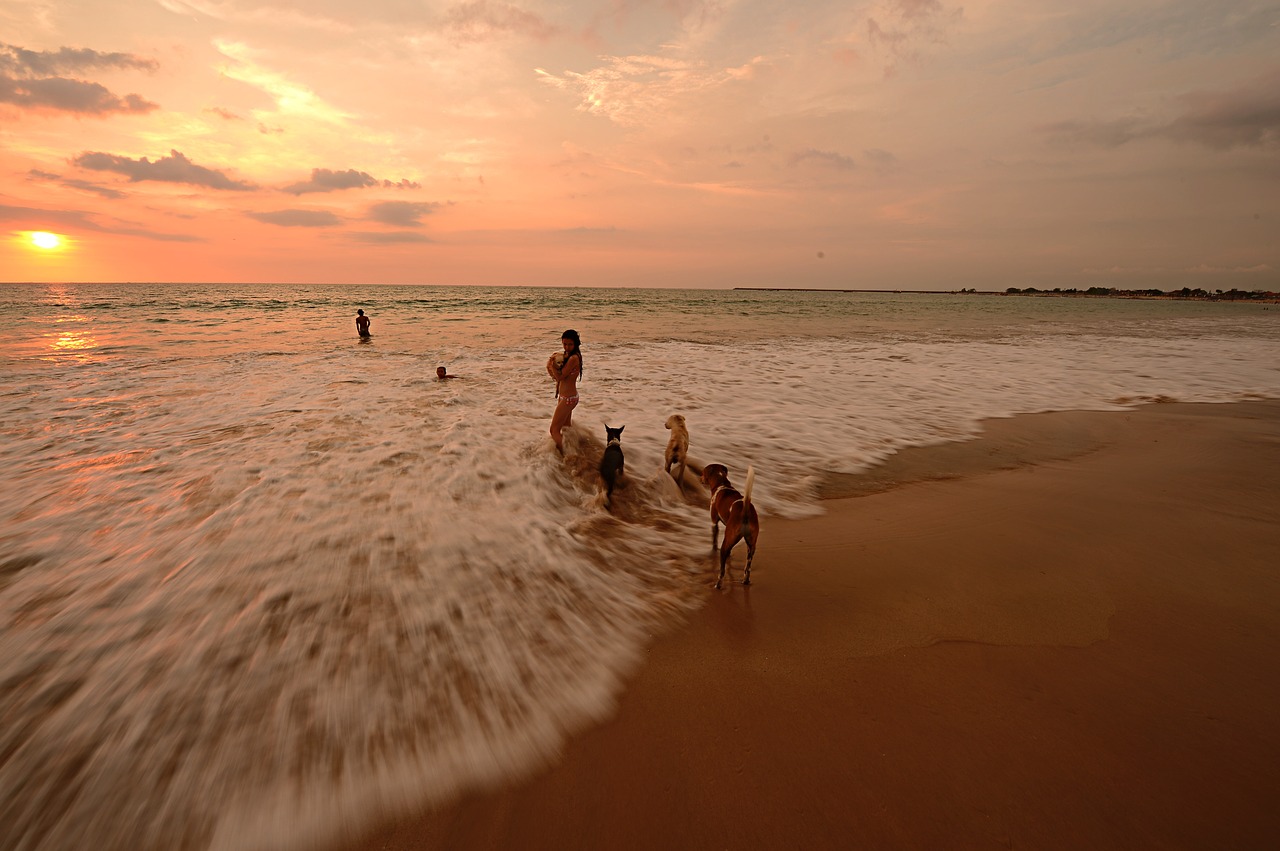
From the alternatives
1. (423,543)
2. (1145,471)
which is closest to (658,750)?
(423,543)

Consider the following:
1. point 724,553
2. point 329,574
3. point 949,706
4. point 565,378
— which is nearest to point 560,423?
point 565,378

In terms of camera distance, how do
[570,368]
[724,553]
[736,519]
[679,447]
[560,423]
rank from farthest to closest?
[560,423] < [570,368] < [679,447] < [724,553] < [736,519]

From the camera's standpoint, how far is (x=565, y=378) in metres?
7.24

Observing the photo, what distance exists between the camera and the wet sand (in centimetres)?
235

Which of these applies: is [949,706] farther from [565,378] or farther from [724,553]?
[565,378]

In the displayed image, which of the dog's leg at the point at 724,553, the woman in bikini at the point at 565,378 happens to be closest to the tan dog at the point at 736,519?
the dog's leg at the point at 724,553

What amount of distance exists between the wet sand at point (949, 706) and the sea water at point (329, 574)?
419 mm

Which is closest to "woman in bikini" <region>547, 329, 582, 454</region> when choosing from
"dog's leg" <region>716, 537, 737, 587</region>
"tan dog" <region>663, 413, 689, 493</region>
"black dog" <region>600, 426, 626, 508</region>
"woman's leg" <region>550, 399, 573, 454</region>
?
"woman's leg" <region>550, 399, 573, 454</region>

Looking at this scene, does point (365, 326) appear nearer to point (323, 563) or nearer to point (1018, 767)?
point (323, 563)

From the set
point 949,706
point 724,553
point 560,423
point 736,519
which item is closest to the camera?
point 949,706

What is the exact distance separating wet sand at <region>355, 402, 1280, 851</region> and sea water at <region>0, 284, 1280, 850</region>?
42 centimetres

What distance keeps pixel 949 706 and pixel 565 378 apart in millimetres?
5718

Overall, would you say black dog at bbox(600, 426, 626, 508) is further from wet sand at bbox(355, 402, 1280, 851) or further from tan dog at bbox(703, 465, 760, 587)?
wet sand at bbox(355, 402, 1280, 851)

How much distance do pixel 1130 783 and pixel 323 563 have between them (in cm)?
584
